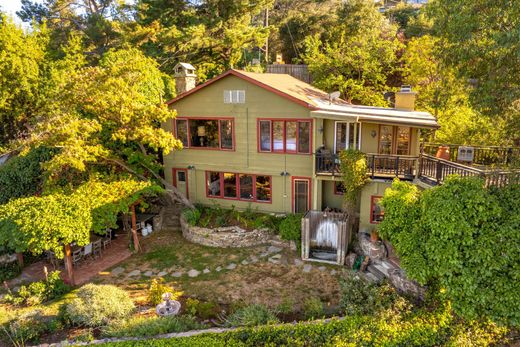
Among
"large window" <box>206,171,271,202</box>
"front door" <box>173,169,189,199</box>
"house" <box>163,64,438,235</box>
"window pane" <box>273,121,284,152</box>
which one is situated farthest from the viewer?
"front door" <box>173,169,189,199</box>

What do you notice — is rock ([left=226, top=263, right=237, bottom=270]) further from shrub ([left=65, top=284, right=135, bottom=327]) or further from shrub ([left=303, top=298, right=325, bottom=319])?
shrub ([left=65, top=284, right=135, bottom=327])

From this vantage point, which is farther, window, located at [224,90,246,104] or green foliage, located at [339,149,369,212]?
window, located at [224,90,246,104]

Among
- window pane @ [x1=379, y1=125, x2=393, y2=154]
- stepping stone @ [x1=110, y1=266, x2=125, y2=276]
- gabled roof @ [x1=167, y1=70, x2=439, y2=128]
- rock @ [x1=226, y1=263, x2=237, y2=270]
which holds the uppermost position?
gabled roof @ [x1=167, y1=70, x2=439, y2=128]

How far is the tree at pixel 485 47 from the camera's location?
35.7 ft

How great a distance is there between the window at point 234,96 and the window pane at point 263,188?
12.6 feet

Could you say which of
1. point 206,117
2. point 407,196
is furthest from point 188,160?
point 407,196

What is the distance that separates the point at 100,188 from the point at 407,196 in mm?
11747

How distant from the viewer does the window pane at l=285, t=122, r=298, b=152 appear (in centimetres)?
1659

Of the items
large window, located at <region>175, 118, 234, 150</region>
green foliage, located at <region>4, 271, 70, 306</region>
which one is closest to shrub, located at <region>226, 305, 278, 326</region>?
green foliage, located at <region>4, 271, 70, 306</region>

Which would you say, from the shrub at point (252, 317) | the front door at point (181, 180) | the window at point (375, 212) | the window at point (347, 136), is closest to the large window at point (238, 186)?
the front door at point (181, 180)

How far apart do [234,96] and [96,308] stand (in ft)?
34.6

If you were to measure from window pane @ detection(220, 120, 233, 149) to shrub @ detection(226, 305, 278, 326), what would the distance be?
8.52m

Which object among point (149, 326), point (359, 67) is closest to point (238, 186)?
point (149, 326)

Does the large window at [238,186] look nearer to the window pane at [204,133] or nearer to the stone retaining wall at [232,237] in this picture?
the window pane at [204,133]
